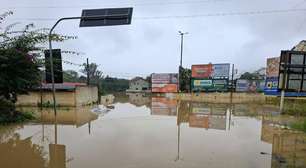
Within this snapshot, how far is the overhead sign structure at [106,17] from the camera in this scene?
366 inches

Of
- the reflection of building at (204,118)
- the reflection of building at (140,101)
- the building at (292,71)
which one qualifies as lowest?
the reflection of building at (140,101)

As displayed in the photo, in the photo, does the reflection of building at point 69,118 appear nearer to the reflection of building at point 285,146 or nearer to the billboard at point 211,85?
the reflection of building at point 285,146

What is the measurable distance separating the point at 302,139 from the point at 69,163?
7425mm

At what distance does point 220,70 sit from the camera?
1188 inches

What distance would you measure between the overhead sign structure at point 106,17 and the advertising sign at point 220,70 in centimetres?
2274

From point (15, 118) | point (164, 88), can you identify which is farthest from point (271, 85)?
point (15, 118)

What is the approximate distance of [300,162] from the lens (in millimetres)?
5523

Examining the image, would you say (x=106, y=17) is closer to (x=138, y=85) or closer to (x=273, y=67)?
(x=273, y=67)

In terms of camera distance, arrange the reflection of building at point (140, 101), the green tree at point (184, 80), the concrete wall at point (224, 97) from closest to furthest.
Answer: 1. the reflection of building at point (140, 101)
2. the concrete wall at point (224, 97)
3. the green tree at point (184, 80)

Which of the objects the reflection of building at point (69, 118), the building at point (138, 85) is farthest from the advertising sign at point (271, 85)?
the building at point (138, 85)

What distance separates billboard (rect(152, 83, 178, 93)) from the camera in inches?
1347

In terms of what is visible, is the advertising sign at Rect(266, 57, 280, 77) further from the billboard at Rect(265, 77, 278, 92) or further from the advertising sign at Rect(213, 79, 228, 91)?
the advertising sign at Rect(213, 79, 228, 91)

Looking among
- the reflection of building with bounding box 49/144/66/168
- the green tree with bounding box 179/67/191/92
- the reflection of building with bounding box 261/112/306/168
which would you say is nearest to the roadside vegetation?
the reflection of building with bounding box 49/144/66/168

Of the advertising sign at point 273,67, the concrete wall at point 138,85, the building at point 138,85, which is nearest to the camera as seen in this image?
the advertising sign at point 273,67
